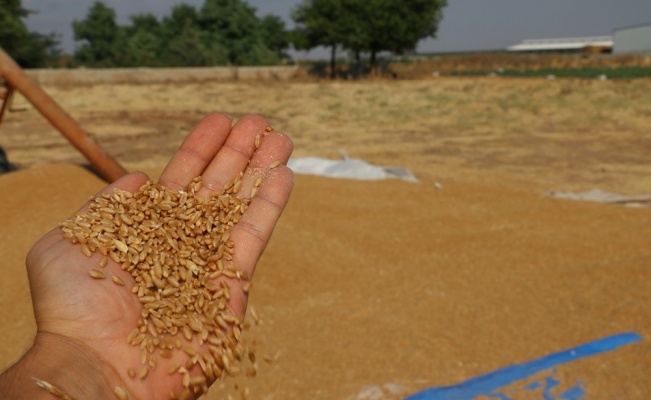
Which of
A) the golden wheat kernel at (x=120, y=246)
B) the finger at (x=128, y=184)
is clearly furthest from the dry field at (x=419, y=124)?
the golden wheat kernel at (x=120, y=246)

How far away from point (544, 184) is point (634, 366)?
17.9ft

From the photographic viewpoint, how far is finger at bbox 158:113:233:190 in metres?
2.60

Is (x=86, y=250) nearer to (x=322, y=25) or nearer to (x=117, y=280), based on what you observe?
(x=117, y=280)

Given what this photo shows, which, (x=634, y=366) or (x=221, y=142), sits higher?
(x=221, y=142)

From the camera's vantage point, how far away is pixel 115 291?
2.08 meters

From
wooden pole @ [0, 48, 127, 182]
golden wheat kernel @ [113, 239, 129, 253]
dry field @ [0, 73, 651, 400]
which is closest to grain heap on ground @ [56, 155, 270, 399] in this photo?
golden wheat kernel @ [113, 239, 129, 253]

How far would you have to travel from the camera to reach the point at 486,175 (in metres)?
9.43

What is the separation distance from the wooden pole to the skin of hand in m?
3.27

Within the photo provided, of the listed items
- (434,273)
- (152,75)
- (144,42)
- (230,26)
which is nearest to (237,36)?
(230,26)

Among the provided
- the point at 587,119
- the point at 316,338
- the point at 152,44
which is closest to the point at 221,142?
the point at 316,338

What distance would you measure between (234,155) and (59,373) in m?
1.13

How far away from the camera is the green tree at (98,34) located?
130ft

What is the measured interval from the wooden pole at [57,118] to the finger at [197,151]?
10.7ft

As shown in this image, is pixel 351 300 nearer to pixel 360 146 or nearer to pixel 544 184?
pixel 544 184
